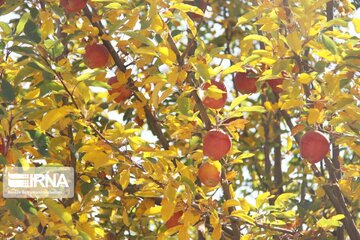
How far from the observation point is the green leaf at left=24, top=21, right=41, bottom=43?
2.23 m

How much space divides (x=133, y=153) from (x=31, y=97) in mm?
410

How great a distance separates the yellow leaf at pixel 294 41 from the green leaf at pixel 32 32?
830mm

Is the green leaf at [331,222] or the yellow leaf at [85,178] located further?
the yellow leaf at [85,178]

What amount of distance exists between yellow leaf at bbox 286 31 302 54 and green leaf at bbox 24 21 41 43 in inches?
32.7

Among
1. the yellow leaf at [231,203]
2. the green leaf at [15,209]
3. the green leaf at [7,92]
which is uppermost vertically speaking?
the green leaf at [7,92]

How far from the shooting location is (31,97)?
2359 millimetres

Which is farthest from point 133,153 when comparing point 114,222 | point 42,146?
point 114,222

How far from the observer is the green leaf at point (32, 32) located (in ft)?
7.31

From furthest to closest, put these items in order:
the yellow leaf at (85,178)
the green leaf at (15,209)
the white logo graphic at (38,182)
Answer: the yellow leaf at (85,178)
the white logo graphic at (38,182)
the green leaf at (15,209)

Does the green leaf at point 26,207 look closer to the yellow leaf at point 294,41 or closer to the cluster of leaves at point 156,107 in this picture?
the cluster of leaves at point 156,107

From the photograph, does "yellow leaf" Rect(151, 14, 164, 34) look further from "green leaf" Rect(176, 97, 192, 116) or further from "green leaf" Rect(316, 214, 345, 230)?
"green leaf" Rect(316, 214, 345, 230)

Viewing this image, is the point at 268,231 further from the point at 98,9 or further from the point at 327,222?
the point at 98,9

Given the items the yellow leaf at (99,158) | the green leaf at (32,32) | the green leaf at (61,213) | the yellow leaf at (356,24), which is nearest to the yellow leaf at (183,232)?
the yellow leaf at (99,158)

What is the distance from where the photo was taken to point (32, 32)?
2.24 metres
